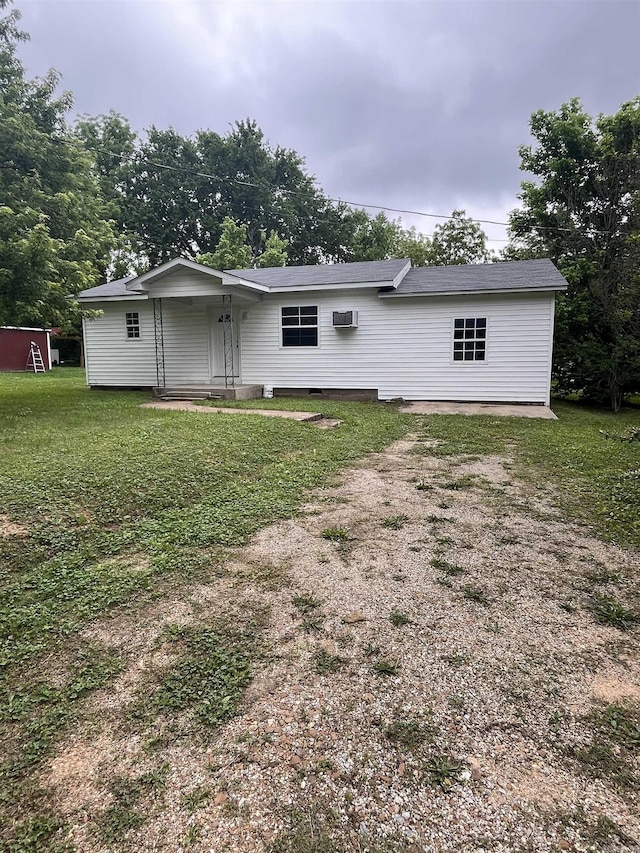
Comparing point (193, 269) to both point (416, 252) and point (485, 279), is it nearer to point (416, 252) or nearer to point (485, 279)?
point (485, 279)

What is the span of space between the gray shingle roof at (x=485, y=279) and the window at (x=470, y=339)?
A: 73cm

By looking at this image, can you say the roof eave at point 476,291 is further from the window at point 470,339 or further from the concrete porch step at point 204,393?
the concrete porch step at point 204,393

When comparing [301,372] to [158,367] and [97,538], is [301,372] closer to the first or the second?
[158,367]

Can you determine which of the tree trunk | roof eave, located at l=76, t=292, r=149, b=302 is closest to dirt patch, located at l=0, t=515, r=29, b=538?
roof eave, located at l=76, t=292, r=149, b=302

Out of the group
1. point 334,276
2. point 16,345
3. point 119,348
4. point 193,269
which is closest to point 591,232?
point 334,276

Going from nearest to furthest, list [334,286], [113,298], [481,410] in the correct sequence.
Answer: [481,410] < [334,286] < [113,298]

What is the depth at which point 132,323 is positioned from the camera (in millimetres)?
13250

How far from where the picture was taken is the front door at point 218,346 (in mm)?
12469

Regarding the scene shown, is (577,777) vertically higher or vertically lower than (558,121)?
lower

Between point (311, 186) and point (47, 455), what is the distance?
3309cm

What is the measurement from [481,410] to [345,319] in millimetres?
3674

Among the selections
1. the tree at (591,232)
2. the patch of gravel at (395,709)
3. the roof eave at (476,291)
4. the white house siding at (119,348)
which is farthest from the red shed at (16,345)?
the patch of gravel at (395,709)

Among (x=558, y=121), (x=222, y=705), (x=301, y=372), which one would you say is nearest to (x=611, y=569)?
(x=222, y=705)

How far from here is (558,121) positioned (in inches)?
545
